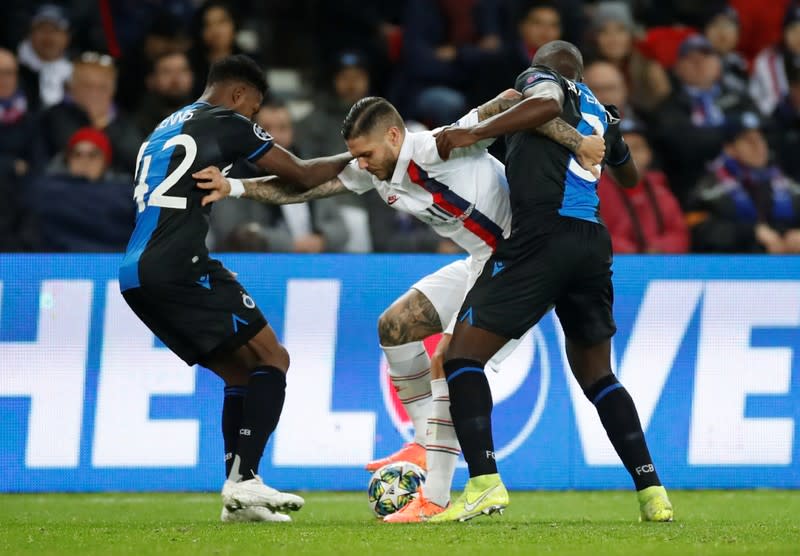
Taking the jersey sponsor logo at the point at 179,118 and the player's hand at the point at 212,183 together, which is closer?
the player's hand at the point at 212,183

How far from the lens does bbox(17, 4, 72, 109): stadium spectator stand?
473 inches

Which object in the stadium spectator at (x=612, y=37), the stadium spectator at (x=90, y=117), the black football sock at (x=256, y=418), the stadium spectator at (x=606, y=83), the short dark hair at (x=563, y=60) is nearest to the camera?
the black football sock at (x=256, y=418)

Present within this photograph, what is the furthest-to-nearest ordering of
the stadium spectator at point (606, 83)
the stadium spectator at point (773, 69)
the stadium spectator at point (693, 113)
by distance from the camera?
the stadium spectator at point (773, 69) → the stadium spectator at point (693, 113) → the stadium spectator at point (606, 83)

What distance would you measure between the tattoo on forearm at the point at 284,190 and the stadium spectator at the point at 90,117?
4245 mm

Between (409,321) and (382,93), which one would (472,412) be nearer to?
(409,321)

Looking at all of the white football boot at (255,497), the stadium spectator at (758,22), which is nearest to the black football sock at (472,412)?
the white football boot at (255,497)

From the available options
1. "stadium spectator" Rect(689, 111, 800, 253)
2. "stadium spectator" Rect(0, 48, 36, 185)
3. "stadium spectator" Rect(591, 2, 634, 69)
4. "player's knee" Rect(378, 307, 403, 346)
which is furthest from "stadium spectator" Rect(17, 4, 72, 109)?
"player's knee" Rect(378, 307, 403, 346)

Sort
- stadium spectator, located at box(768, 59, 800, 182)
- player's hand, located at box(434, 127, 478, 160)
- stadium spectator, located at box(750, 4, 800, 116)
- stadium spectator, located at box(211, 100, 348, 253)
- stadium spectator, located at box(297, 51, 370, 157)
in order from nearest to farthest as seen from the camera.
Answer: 1. player's hand, located at box(434, 127, 478, 160)
2. stadium spectator, located at box(211, 100, 348, 253)
3. stadium spectator, located at box(297, 51, 370, 157)
4. stadium spectator, located at box(768, 59, 800, 182)
5. stadium spectator, located at box(750, 4, 800, 116)

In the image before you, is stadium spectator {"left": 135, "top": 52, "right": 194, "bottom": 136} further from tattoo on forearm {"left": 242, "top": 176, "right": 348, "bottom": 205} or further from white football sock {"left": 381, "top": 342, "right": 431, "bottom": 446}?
white football sock {"left": 381, "top": 342, "right": 431, "bottom": 446}

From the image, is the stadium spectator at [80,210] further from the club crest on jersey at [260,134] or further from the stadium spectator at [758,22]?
the stadium spectator at [758,22]

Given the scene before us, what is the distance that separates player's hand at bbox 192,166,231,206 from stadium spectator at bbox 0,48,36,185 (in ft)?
14.9

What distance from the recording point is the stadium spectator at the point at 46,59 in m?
12.0

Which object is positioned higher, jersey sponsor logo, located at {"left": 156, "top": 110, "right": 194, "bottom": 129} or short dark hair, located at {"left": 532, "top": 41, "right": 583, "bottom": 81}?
short dark hair, located at {"left": 532, "top": 41, "right": 583, "bottom": 81}

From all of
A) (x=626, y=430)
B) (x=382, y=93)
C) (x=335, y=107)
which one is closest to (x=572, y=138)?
(x=626, y=430)
